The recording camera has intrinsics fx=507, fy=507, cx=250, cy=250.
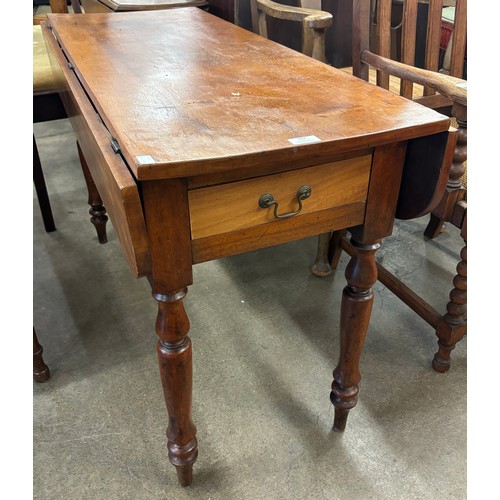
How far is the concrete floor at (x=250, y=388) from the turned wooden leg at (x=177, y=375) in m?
0.12

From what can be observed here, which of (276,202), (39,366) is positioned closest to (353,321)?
(276,202)

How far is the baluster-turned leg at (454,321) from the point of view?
1199 mm

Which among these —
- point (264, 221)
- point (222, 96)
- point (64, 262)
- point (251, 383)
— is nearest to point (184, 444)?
point (251, 383)

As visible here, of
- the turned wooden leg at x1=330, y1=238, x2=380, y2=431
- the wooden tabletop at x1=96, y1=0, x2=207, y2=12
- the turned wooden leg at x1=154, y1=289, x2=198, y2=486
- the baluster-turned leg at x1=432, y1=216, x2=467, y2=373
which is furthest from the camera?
the wooden tabletop at x1=96, y1=0, x2=207, y2=12

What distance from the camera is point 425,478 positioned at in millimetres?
1071

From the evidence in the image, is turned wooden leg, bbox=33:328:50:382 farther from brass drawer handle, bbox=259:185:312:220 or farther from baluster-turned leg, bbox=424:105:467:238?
baluster-turned leg, bbox=424:105:467:238

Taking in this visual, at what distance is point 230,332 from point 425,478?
24.9 inches

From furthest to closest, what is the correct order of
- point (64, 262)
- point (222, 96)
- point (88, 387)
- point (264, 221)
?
1. point (64, 262)
2. point (88, 387)
3. point (222, 96)
4. point (264, 221)

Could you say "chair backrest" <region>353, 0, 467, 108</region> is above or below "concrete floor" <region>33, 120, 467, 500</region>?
above

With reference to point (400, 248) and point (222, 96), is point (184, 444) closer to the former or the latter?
point (222, 96)

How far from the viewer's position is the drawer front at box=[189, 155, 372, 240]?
2.44 feet

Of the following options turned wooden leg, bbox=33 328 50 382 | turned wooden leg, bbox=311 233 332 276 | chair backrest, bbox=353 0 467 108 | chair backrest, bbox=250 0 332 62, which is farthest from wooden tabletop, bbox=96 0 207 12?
turned wooden leg, bbox=33 328 50 382

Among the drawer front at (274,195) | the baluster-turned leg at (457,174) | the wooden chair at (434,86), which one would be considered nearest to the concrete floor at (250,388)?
the wooden chair at (434,86)

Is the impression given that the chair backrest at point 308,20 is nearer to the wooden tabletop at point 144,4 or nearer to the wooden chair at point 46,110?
the wooden tabletop at point 144,4
